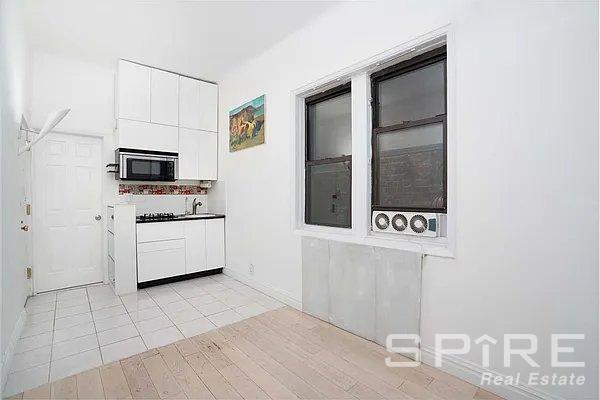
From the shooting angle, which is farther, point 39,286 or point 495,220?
point 39,286

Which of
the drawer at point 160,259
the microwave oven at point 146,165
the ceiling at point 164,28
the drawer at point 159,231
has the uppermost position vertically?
the ceiling at point 164,28

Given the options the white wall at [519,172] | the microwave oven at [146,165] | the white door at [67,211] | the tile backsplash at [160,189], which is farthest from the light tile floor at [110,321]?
the white wall at [519,172]

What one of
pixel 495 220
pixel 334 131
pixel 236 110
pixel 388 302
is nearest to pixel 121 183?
pixel 236 110

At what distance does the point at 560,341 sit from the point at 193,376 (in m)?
2.15

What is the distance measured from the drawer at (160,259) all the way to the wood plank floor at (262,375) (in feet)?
5.40

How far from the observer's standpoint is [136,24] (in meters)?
2.90

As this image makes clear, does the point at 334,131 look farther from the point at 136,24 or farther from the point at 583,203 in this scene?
the point at 136,24

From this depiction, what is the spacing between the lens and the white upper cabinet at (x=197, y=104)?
4.11m

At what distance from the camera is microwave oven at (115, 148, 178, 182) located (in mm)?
3646

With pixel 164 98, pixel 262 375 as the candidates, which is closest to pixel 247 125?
pixel 164 98

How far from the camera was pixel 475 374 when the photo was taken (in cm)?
179

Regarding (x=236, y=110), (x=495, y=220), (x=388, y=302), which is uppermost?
(x=236, y=110)

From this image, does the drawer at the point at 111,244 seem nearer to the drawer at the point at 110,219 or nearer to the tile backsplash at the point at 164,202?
the drawer at the point at 110,219

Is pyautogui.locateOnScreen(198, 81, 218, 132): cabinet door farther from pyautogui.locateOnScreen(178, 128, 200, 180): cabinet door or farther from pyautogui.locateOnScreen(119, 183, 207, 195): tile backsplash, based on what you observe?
pyautogui.locateOnScreen(119, 183, 207, 195): tile backsplash
